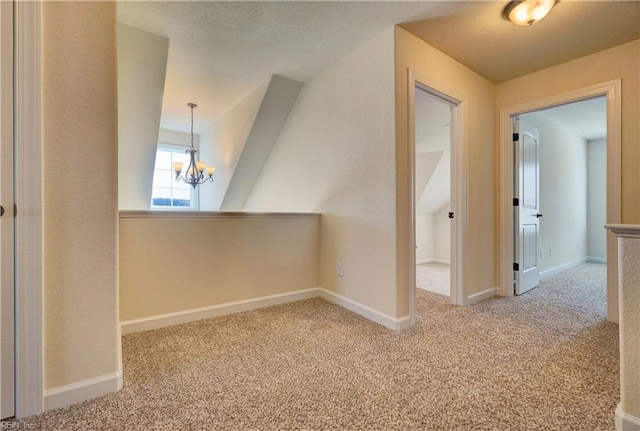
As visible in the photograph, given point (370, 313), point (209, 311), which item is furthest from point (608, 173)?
point (209, 311)

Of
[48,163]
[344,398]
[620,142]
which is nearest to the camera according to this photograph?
[48,163]

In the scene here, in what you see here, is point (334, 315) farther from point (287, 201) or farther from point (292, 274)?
point (287, 201)

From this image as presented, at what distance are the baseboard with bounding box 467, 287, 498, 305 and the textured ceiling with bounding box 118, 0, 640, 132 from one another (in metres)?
2.18

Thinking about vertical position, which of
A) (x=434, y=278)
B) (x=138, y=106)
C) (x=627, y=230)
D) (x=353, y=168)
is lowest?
(x=434, y=278)

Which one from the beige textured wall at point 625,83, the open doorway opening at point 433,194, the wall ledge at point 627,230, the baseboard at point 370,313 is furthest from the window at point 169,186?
the wall ledge at point 627,230

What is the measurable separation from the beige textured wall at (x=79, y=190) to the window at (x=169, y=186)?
445 cm

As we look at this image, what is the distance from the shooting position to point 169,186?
5605mm

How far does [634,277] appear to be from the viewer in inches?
45.5

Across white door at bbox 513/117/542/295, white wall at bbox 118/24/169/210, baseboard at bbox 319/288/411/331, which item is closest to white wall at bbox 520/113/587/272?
white door at bbox 513/117/542/295

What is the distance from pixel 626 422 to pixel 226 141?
4553mm

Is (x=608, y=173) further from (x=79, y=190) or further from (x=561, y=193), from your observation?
(x=79, y=190)

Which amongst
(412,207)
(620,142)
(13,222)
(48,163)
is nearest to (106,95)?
(48,163)

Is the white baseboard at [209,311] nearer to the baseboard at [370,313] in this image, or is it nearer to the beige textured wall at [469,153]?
the baseboard at [370,313]

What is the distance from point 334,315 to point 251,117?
252cm
